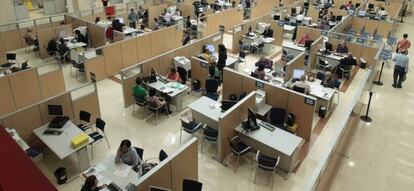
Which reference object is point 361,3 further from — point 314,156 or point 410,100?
point 314,156

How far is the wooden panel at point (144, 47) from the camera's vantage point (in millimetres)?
12305

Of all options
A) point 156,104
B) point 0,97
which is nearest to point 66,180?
point 156,104

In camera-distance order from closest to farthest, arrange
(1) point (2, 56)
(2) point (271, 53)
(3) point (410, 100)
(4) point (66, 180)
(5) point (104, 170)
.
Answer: (5) point (104, 170), (4) point (66, 180), (3) point (410, 100), (1) point (2, 56), (2) point (271, 53)

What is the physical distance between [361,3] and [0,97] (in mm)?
19203

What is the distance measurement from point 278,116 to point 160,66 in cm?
413

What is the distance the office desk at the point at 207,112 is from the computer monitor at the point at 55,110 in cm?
306

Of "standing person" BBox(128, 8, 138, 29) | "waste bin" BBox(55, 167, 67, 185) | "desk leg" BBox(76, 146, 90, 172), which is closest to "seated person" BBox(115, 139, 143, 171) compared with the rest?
"desk leg" BBox(76, 146, 90, 172)

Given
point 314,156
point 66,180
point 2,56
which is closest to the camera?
point 66,180

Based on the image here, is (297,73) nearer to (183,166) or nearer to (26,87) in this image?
(183,166)

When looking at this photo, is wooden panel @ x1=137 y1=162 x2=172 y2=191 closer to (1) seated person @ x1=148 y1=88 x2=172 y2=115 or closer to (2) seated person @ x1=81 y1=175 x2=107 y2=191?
(2) seated person @ x1=81 y1=175 x2=107 y2=191

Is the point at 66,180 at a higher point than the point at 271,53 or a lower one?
lower

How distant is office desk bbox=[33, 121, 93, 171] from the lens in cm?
658

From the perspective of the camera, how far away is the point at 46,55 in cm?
1296

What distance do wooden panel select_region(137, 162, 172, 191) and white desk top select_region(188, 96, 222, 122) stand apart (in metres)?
2.54
